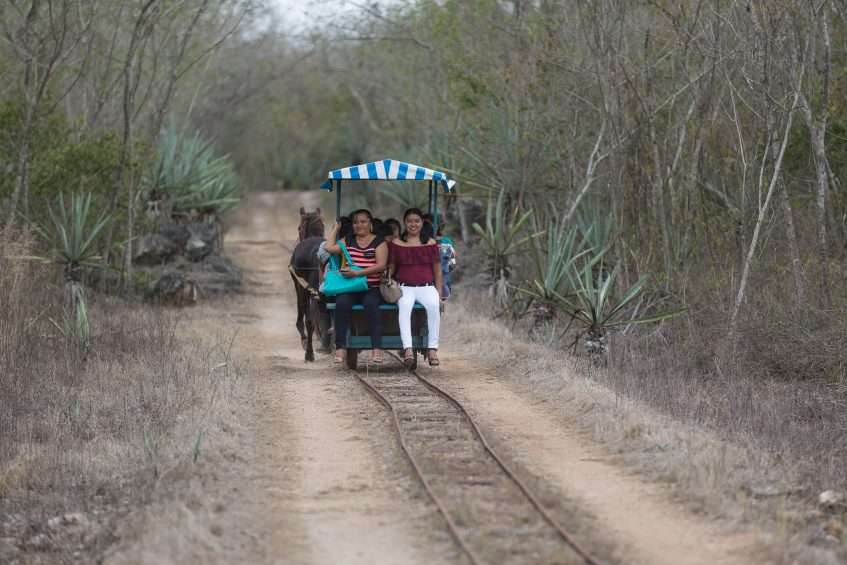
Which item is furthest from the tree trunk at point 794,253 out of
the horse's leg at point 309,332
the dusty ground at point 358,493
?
the horse's leg at point 309,332

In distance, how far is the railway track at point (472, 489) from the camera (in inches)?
260

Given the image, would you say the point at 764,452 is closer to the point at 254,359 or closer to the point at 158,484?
the point at 158,484

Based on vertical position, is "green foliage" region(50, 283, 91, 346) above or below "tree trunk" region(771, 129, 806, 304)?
below

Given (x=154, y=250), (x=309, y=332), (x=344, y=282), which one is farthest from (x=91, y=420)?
(x=154, y=250)

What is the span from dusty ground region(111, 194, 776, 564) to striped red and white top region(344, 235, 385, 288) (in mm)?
1061

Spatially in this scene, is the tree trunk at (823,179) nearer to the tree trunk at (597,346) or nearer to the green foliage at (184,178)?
the tree trunk at (597,346)

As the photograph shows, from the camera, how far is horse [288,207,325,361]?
46.5 feet

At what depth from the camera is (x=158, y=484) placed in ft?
26.7

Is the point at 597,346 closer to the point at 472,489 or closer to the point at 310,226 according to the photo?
the point at 310,226

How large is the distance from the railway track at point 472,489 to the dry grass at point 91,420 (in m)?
1.51

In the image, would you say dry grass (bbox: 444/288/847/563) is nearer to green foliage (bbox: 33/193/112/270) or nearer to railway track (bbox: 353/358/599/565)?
railway track (bbox: 353/358/599/565)

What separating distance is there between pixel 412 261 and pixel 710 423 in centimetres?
372

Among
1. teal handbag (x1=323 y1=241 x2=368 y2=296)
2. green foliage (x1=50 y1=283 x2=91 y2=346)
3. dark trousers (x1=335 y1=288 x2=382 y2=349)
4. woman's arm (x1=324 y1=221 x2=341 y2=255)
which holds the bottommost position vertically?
green foliage (x1=50 y1=283 x2=91 y2=346)

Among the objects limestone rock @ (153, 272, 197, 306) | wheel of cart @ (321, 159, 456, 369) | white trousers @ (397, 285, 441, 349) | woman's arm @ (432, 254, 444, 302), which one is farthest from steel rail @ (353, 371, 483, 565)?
limestone rock @ (153, 272, 197, 306)
